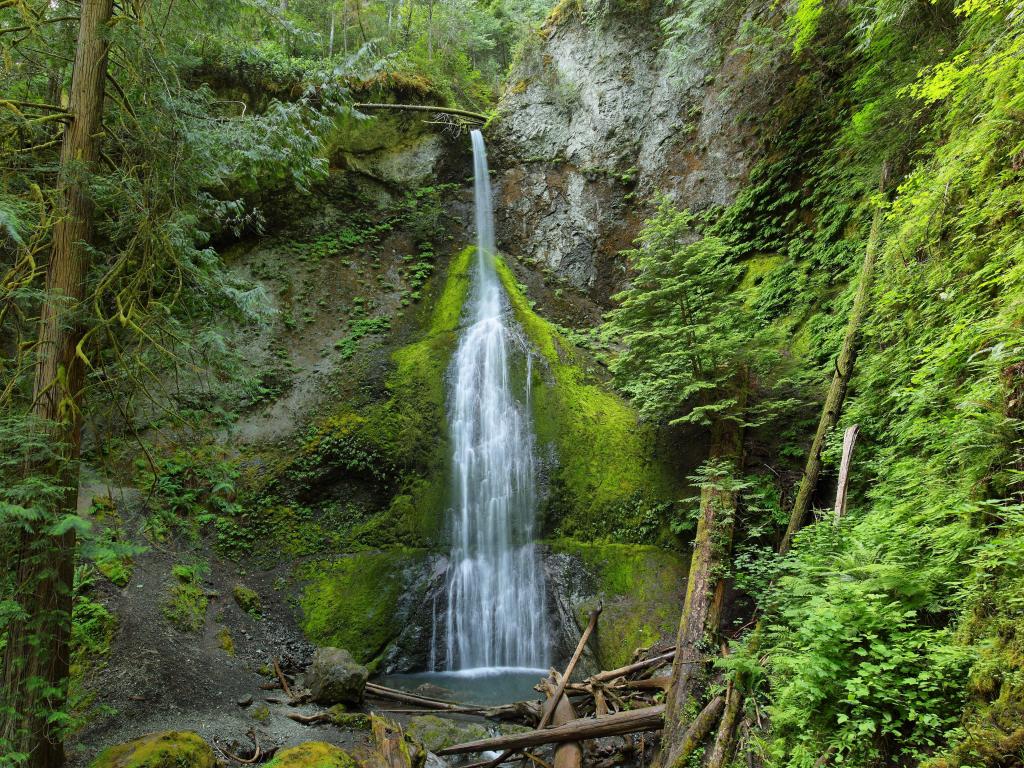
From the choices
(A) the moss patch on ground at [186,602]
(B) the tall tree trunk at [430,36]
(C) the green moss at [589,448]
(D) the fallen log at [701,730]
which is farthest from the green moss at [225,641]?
(B) the tall tree trunk at [430,36]

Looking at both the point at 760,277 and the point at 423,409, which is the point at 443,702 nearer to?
the point at 423,409

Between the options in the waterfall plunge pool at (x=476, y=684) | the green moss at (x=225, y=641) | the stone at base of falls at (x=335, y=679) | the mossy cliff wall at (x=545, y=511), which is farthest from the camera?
the mossy cliff wall at (x=545, y=511)

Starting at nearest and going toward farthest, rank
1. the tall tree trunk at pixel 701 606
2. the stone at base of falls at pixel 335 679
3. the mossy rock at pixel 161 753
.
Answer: the mossy rock at pixel 161 753 < the tall tree trunk at pixel 701 606 < the stone at base of falls at pixel 335 679

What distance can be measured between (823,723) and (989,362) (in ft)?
8.35

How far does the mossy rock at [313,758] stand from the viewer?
4328 millimetres

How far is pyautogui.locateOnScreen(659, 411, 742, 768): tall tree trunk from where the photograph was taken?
4.98 meters

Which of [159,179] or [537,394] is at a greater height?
[159,179]

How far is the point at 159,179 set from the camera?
4562mm

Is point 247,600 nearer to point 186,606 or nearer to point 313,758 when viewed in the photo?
point 186,606

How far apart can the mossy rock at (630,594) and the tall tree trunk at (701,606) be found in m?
1.41

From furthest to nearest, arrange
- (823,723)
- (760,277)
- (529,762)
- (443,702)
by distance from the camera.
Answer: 1. (760,277)
2. (443,702)
3. (529,762)
4. (823,723)

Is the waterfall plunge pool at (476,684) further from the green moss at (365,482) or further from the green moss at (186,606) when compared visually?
the green moss at (186,606)

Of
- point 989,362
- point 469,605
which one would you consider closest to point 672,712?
point 989,362

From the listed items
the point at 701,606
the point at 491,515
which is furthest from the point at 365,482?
the point at 701,606
